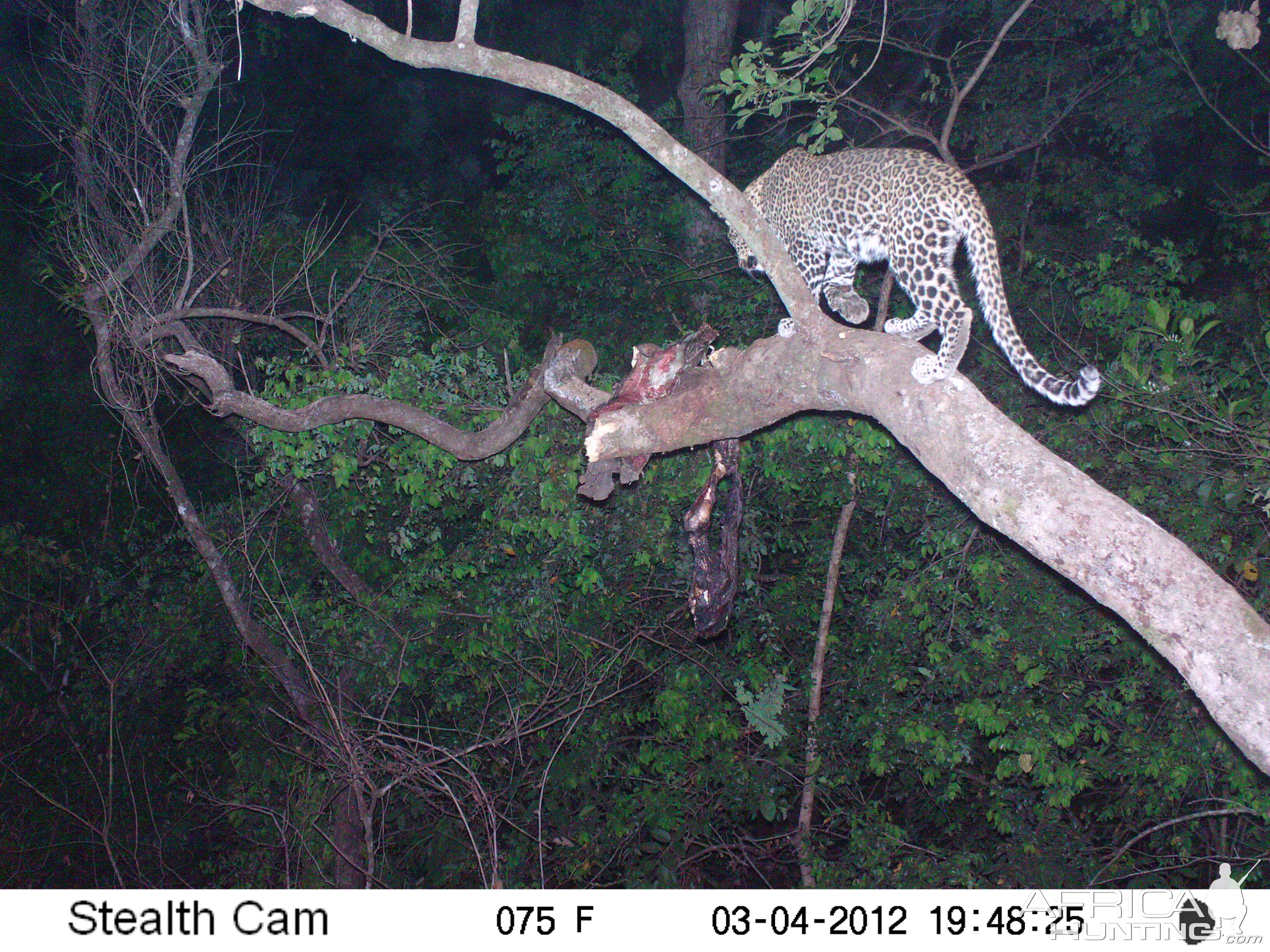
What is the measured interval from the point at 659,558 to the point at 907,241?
10.3 feet

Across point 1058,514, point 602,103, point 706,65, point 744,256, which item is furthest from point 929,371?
point 706,65

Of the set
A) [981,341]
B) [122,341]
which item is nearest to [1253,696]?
[981,341]

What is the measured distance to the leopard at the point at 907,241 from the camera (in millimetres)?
3281

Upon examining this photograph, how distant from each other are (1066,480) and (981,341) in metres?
4.77

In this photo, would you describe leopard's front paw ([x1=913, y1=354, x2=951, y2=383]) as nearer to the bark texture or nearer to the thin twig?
the thin twig

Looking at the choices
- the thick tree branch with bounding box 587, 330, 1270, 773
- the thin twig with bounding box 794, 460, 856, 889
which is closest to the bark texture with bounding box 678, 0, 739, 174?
the thin twig with bounding box 794, 460, 856, 889

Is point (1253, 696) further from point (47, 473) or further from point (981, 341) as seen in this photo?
point (47, 473)

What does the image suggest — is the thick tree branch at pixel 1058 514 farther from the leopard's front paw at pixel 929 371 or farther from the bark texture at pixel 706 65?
the bark texture at pixel 706 65

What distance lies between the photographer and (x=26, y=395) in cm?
1059

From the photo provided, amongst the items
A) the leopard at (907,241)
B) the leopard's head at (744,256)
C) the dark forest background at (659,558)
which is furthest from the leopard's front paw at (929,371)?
the leopard's head at (744,256)

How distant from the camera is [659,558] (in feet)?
20.1

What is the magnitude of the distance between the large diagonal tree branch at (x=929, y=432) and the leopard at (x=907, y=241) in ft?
0.83

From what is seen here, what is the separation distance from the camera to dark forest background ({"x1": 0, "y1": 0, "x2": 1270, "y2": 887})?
5492 millimetres

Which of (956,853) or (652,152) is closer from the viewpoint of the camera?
(652,152)
